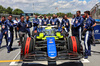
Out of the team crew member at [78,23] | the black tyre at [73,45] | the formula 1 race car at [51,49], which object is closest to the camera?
the formula 1 race car at [51,49]

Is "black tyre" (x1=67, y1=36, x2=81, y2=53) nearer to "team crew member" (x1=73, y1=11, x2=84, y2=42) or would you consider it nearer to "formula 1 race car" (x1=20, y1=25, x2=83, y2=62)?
"formula 1 race car" (x1=20, y1=25, x2=83, y2=62)

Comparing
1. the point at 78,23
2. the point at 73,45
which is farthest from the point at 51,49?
the point at 78,23

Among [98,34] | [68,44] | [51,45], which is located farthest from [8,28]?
[98,34]

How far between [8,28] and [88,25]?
4089 mm

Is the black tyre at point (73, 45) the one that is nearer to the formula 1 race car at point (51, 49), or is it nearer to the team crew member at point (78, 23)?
the formula 1 race car at point (51, 49)

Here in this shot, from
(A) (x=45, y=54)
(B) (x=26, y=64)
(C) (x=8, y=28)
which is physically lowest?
(B) (x=26, y=64)

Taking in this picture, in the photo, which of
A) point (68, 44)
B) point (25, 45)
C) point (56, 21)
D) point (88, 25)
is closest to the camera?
point (25, 45)

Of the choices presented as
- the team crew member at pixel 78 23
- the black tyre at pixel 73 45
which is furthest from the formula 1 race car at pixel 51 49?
the team crew member at pixel 78 23

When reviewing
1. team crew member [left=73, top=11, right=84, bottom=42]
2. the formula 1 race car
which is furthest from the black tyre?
team crew member [left=73, top=11, right=84, bottom=42]

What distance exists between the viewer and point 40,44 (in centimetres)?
464

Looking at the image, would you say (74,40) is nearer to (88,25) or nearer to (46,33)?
(88,25)

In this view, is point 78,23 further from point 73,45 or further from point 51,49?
point 51,49

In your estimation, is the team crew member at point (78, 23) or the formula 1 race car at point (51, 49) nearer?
the formula 1 race car at point (51, 49)

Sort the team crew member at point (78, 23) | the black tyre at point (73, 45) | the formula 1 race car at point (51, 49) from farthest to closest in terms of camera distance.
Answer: the team crew member at point (78, 23), the black tyre at point (73, 45), the formula 1 race car at point (51, 49)
